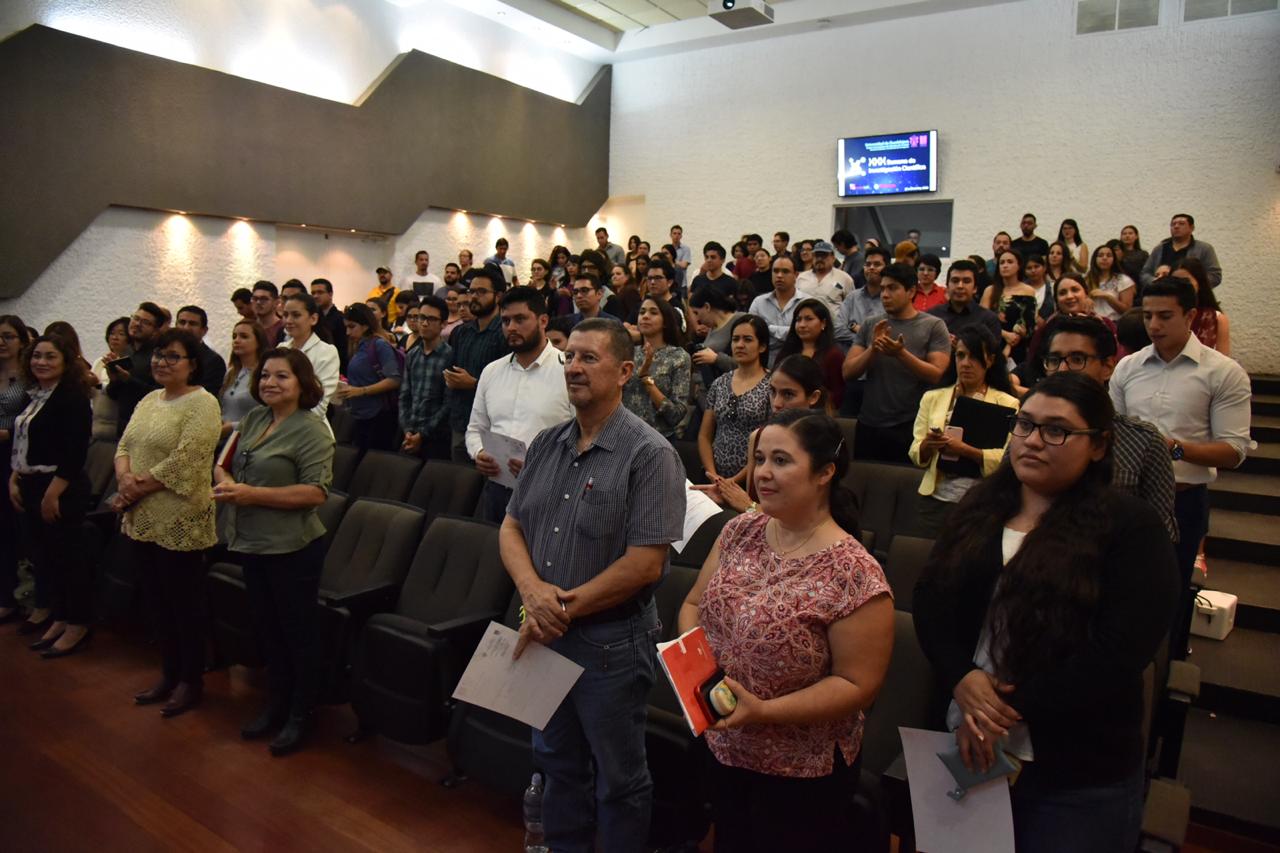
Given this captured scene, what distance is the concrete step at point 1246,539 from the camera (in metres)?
4.03

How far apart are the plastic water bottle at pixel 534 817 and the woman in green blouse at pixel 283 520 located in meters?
1.16

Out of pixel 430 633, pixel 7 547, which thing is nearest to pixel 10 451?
pixel 7 547

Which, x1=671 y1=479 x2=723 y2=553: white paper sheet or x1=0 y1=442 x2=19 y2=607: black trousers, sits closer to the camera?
x1=671 y1=479 x2=723 y2=553: white paper sheet

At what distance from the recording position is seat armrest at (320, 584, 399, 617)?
10.3ft

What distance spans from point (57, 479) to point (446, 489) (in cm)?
185

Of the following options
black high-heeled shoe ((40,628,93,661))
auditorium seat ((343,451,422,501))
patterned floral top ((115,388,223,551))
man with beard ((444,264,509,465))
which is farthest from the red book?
black high-heeled shoe ((40,628,93,661))

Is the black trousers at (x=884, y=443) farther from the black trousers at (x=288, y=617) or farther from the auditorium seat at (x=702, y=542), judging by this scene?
the black trousers at (x=288, y=617)

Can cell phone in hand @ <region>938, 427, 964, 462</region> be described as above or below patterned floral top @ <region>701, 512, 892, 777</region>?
above

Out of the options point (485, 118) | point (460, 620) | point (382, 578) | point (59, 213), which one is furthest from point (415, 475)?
point (485, 118)

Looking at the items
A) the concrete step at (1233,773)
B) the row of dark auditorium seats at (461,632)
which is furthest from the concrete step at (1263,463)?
the row of dark auditorium seats at (461,632)

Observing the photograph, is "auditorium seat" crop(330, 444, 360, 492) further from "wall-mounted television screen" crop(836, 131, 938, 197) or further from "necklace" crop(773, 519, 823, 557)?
"wall-mounted television screen" crop(836, 131, 938, 197)

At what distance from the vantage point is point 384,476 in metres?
4.32

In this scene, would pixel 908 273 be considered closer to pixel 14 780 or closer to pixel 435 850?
pixel 435 850

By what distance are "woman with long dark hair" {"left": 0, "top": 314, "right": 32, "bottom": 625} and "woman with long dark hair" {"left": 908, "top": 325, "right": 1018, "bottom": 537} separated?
14.3ft
